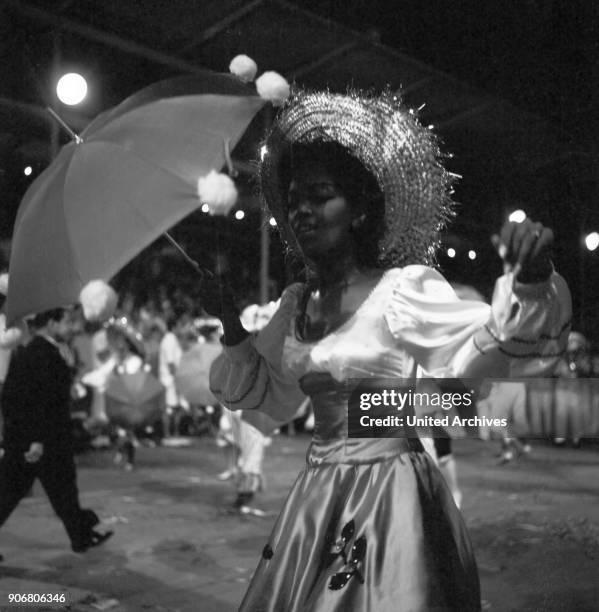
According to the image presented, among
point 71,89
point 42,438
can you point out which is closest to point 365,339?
point 71,89

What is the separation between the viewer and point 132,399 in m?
8.35

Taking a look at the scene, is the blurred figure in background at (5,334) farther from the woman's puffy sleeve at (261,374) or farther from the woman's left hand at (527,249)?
the woman's left hand at (527,249)

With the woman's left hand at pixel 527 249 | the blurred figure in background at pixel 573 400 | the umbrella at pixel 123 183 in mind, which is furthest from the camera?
the blurred figure in background at pixel 573 400

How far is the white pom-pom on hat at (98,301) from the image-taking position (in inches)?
70.3

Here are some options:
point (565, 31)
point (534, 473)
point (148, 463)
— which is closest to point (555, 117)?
point (565, 31)

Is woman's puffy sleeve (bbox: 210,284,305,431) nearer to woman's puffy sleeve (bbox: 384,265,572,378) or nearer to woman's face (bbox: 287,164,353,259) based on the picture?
woman's face (bbox: 287,164,353,259)

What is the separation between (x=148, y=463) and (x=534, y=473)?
4512 mm

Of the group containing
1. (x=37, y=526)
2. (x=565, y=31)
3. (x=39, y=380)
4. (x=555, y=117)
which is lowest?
(x=37, y=526)

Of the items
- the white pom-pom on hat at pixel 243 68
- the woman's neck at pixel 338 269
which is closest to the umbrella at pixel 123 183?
the white pom-pom on hat at pixel 243 68

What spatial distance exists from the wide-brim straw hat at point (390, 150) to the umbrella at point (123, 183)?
19 centimetres

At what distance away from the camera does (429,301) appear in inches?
72.6

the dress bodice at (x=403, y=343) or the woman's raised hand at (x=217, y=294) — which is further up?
the woman's raised hand at (x=217, y=294)

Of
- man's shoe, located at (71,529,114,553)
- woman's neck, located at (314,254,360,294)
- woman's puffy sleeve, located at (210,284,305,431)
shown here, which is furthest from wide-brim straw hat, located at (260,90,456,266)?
man's shoe, located at (71,529,114,553)

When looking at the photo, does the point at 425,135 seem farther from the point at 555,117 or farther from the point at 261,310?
the point at 261,310
